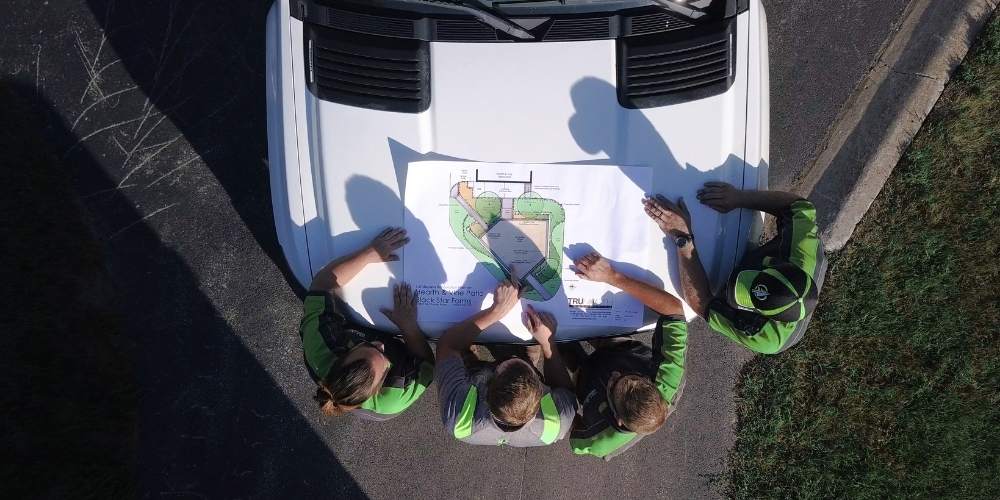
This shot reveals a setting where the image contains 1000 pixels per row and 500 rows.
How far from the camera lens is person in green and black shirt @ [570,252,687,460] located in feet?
7.25

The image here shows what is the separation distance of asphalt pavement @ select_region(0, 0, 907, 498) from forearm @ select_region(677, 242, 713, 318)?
132 centimetres

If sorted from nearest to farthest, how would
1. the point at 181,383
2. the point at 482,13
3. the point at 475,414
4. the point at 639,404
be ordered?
the point at 482,13, the point at 639,404, the point at 475,414, the point at 181,383

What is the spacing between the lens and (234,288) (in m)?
3.45

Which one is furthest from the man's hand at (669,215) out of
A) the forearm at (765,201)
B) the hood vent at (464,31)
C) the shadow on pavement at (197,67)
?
the shadow on pavement at (197,67)

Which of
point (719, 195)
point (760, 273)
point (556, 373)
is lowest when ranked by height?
point (556, 373)

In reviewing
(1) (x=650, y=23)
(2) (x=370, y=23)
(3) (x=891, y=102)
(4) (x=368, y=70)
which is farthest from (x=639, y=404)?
(3) (x=891, y=102)

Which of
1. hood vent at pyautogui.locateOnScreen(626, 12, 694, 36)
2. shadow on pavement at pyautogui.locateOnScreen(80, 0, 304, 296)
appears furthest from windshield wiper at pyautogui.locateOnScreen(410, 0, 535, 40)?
shadow on pavement at pyautogui.locateOnScreen(80, 0, 304, 296)

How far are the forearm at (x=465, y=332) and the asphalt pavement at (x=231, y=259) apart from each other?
1.29 m

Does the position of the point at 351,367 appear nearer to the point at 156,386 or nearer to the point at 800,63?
the point at 156,386

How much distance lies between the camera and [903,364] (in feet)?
11.6

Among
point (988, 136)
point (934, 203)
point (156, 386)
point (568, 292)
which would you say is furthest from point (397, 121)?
point (988, 136)

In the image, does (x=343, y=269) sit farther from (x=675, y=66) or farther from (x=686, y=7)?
(x=686, y=7)

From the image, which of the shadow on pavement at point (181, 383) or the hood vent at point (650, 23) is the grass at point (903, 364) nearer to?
the hood vent at point (650, 23)

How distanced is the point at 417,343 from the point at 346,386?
36 centimetres
